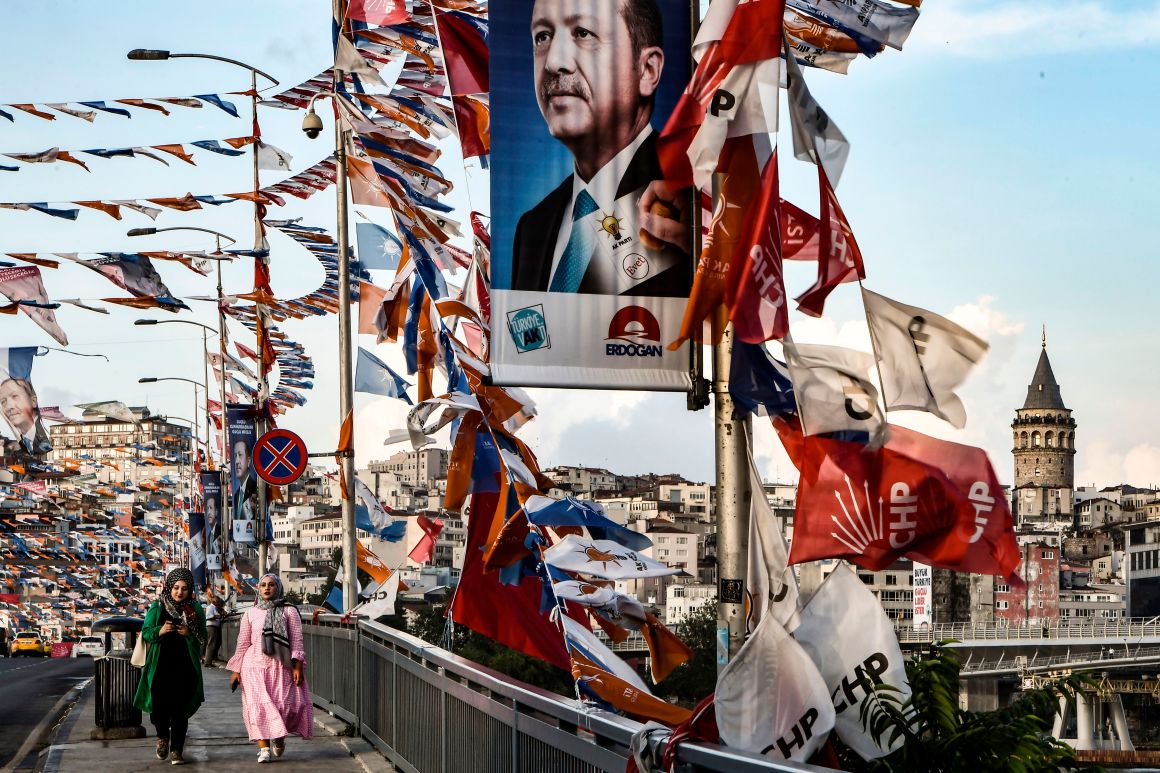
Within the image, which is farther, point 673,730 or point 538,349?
point 538,349

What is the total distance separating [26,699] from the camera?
91.2ft

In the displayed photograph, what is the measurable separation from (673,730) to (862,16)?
172 inches

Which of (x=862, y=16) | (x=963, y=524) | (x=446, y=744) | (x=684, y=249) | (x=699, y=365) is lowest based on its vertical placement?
(x=446, y=744)

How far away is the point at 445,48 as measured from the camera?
38.5 ft

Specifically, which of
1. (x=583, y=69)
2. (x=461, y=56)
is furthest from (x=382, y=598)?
(x=583, y=69)

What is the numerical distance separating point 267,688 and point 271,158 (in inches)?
756

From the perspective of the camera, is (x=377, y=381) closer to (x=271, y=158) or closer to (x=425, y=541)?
(x=425, y=541)

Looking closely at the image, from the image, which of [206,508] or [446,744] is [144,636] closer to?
[446,744]

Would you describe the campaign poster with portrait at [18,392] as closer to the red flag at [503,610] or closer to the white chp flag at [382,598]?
the white chp flag at [382,598]

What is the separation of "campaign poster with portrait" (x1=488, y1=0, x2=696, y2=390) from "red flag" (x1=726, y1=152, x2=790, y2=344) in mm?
1623

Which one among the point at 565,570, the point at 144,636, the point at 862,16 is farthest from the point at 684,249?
the point at 144,636

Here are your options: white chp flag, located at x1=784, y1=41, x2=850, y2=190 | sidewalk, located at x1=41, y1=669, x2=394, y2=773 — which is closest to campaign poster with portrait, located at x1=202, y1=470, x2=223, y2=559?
sidewalk, located at x1=41, y1=669, x2=394, y2=773

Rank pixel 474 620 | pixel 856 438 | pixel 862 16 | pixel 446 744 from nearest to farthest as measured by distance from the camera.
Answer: pixel 856 438, pixel 862 16, pixel 446 744, pixel 474 620

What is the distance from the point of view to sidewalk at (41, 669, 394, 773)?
13953 mm
